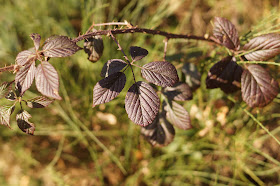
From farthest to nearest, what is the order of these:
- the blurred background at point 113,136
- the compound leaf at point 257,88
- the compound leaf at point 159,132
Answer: the blurred background at point 113,136, the compound leaf at point 159,132, the compound leaf at point 257,88

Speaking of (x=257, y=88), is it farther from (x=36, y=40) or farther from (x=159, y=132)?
(x=36, y=40)

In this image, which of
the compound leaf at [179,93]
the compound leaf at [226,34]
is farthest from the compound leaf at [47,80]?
the compound leaf at [226,34]

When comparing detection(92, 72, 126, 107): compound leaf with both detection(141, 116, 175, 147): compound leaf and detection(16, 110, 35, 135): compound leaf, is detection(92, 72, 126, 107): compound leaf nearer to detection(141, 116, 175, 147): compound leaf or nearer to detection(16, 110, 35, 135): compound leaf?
detection(16, 110, 35, 135): compound leaf

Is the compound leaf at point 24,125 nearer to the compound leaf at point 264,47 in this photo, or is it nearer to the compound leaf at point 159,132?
the compound leaf at point 159,132

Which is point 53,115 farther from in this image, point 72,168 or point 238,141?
point 238,141

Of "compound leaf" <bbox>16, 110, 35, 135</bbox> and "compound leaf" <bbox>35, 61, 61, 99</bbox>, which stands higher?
"compound leaf" <bbox>35, 61, 61, 99</bbox>

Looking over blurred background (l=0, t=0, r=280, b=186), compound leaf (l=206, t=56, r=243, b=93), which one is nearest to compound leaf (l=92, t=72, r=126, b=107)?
compound leaf (l=206, t=56, r=243, b=93)

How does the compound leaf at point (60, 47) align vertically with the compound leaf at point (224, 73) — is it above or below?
above
